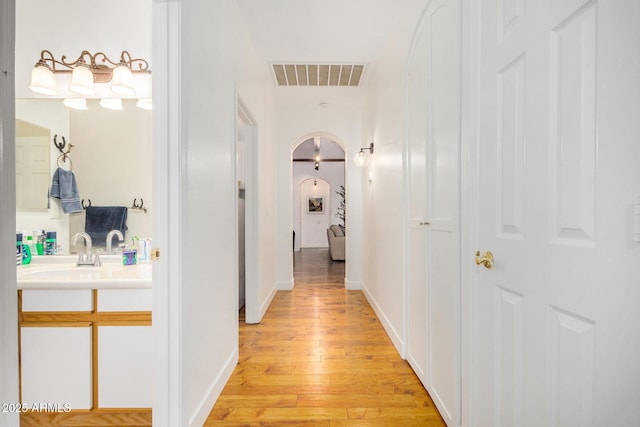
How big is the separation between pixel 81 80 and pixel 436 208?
2528 millimetres

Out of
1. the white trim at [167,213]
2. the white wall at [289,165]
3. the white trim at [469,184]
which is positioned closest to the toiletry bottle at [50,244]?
the white trim at [167,213]

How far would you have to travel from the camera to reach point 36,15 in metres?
2.20

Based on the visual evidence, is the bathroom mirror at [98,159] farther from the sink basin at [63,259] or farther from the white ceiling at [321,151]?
the white ceiling at [321,151]

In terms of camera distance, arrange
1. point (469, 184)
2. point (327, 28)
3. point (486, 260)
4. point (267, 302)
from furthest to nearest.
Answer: point (267, 302)
point (327, 28)
point (469, 184)
point (486, 260)

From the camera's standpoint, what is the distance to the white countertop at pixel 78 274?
166 centimetres

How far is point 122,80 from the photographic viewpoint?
2.20 meters

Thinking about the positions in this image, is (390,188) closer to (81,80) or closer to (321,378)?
(321,378)

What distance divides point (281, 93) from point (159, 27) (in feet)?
10.3

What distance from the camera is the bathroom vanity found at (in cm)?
166

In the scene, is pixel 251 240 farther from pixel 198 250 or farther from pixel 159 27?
pixel 159 27

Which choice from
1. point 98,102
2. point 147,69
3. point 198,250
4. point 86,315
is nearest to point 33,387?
point 86,315

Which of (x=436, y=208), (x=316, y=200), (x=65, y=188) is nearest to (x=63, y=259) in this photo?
(x=65, y=188)

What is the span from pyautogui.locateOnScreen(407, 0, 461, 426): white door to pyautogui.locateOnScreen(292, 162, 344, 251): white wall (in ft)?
30.6

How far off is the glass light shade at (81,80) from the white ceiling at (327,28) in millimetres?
1252
